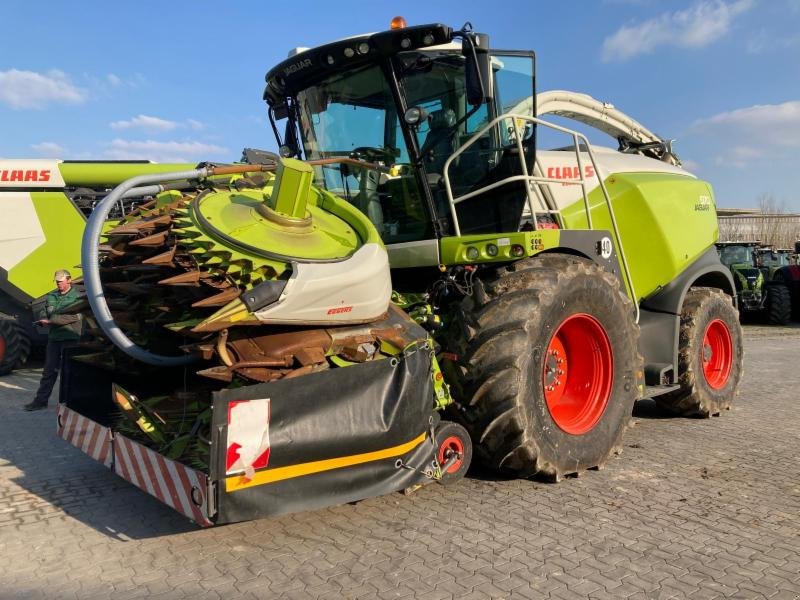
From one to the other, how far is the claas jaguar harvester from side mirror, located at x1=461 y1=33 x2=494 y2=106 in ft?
0.04

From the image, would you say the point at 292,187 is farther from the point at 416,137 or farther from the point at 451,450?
the point at 451,450

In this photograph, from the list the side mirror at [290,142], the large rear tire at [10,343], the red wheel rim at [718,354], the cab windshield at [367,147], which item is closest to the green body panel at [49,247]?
the large rear tire at [10,343]

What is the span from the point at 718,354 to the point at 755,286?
1136 cm

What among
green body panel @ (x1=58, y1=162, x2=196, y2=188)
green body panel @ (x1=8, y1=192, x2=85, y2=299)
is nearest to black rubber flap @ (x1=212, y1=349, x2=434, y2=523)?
green body panel @ (x1=58, y1=162, x2=196, y2=188)

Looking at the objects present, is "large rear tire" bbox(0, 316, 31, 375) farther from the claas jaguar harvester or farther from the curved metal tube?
the curved metal tube

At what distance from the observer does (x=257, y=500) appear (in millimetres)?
3082

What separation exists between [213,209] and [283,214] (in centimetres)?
39

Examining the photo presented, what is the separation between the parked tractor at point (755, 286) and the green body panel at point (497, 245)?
1431 cm

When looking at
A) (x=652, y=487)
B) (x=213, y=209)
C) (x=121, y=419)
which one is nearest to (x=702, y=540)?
(x=652, y=487)

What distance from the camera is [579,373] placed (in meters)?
4.98

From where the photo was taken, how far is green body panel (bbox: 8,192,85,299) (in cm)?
954

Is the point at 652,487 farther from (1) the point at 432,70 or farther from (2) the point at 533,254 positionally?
(1) the point at 432,70

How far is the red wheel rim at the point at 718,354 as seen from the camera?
22.7 feet

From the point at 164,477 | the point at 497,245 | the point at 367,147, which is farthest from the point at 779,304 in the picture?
the point at 164,477
